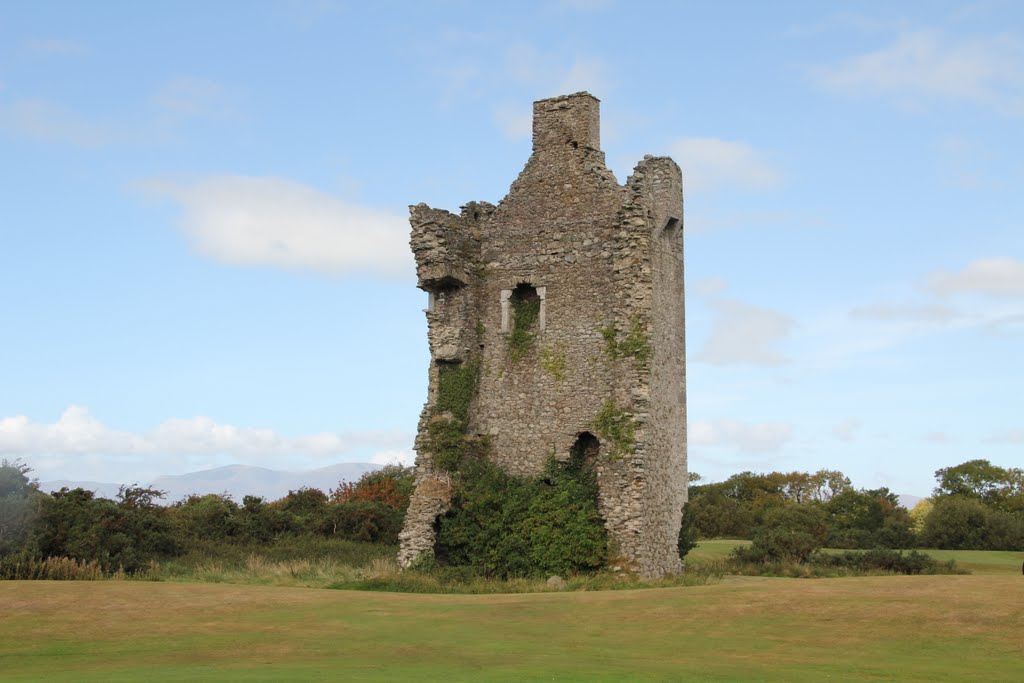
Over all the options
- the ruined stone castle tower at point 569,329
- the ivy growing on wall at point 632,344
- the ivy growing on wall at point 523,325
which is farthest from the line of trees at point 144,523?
the ivy growing on wall at point 632,344

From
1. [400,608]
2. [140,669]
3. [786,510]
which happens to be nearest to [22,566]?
[400,608]

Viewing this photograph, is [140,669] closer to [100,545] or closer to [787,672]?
[787,672]

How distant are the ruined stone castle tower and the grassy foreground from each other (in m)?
5.50

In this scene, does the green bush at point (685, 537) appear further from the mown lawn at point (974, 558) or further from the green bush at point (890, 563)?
→ the mown lawn at point (974, 558)

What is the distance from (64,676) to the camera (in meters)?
11.8

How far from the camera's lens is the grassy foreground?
12.1 metres

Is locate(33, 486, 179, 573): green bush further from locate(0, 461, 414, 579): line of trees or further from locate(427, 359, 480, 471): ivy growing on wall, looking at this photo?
locate(427, 359, 480, 471): ivy growing on wall

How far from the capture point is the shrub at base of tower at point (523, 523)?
23438 millimetres

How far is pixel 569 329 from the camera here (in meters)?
25.0

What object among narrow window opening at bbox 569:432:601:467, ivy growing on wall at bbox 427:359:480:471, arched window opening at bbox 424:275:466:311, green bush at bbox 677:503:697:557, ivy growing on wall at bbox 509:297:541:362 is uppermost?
arched window opening at bbox 424:275:466:311

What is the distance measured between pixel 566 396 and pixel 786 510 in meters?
25.9

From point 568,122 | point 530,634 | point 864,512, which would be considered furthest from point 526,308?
point 864,512

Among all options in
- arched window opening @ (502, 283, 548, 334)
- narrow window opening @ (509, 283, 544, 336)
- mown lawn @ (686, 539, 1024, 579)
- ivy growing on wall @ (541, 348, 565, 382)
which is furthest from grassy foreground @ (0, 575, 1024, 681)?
mown lawn @ (686, 539, 1024, 579)

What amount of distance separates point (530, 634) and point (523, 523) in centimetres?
885
